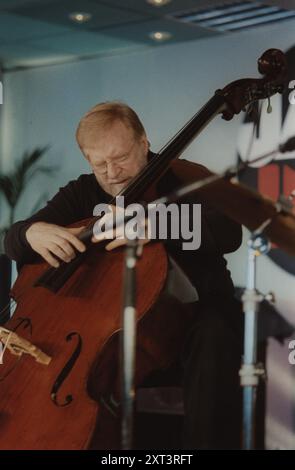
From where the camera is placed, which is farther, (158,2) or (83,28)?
(83,28)

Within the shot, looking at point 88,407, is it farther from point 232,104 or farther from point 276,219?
point 232,104

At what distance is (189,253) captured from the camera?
8.00 feet

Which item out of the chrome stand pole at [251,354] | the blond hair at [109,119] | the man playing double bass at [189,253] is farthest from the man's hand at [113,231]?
the blond hair at [109,119]

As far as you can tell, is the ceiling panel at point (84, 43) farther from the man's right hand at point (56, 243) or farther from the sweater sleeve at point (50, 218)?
the man's right hand at point (56, 243)

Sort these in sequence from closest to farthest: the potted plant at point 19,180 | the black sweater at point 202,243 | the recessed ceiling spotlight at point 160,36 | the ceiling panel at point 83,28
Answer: the black sweater at point 202,243 < the ceiling panel at point 83,28 < the recessed ceiling spotlight at point 160,36 < the potted plant at point 19,180

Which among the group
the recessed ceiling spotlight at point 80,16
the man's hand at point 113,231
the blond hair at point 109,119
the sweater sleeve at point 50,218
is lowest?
the man's hand at point 113,231

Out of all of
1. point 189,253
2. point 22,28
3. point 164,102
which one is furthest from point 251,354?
point 22,28

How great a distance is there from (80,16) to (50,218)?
4.35 ft

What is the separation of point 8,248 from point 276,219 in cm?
99

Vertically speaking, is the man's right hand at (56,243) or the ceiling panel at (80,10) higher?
the ceiling panel at (80,10)

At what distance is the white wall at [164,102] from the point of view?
3.23 meters

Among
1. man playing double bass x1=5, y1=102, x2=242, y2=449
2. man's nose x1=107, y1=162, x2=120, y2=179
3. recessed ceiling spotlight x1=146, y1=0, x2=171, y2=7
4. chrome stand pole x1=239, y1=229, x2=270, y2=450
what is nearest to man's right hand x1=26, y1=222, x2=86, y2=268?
man playing double bass x1=5, y1=102, x2=242, y2=449

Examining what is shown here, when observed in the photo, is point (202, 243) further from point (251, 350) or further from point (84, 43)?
point (84, 43)

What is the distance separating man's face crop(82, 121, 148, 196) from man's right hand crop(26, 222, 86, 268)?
30cm
